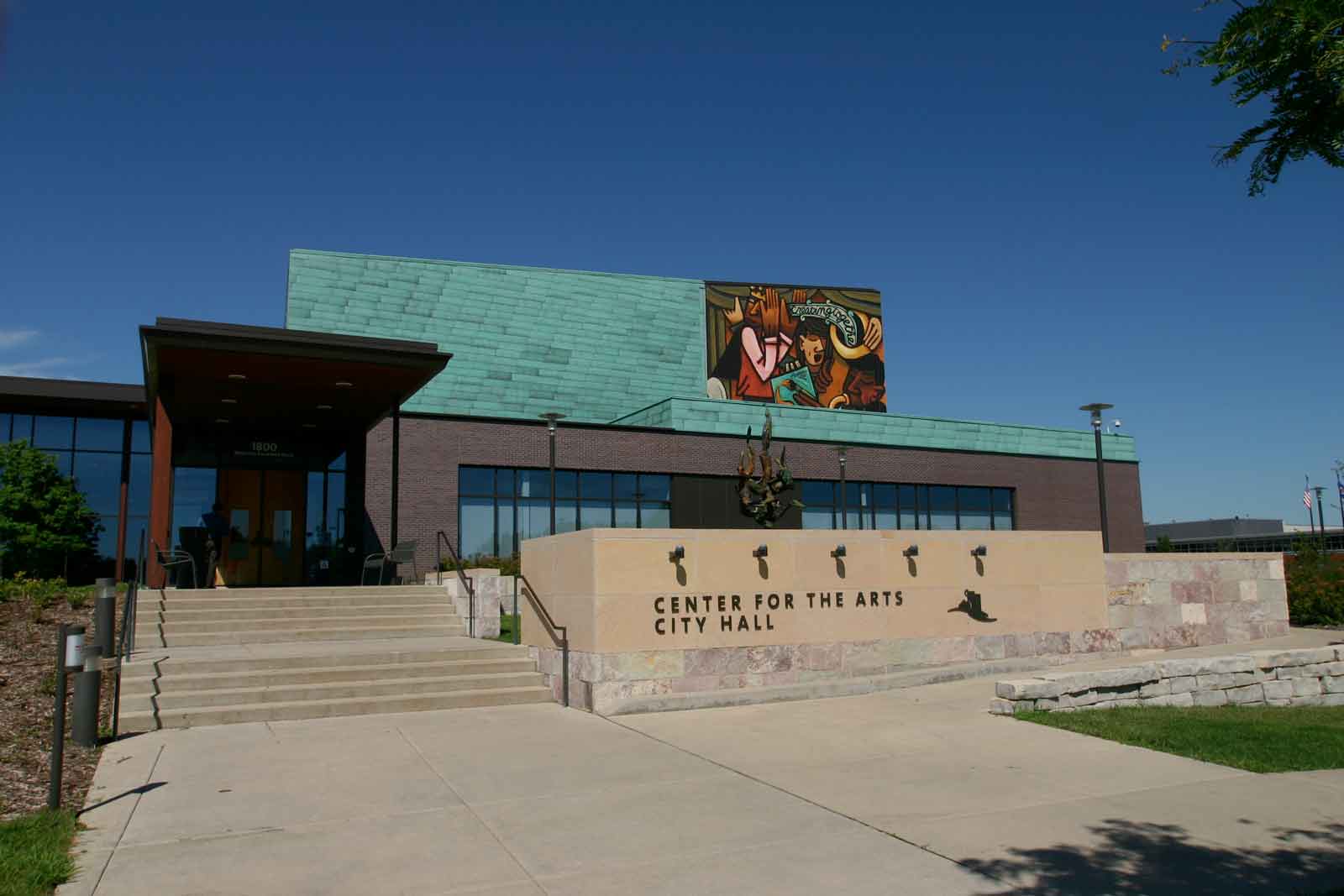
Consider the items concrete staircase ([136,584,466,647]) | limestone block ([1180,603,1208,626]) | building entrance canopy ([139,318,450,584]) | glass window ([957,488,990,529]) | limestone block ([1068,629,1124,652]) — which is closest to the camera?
concrete staircase ([136,584,466,647])

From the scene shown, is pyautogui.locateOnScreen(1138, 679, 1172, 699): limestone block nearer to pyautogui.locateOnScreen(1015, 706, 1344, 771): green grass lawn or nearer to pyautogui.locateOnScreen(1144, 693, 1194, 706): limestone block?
pyautogui.locateOnScreen(1144, 693, 1194, 706): limestone block

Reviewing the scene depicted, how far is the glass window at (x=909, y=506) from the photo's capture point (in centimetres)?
3719

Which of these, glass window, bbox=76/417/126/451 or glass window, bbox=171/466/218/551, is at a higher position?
glass window, bbox=76/417/126/451

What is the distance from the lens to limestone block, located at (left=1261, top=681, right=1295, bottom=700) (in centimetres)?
1267

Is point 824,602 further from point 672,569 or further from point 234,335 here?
point 234,335

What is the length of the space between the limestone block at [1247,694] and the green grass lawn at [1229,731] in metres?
0.26

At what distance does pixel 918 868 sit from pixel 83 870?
4805 millimetres

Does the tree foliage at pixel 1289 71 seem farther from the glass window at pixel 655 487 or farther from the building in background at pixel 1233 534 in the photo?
the building in background at pixel 1233 534

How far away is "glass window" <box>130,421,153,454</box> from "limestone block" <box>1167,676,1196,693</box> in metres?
28.3

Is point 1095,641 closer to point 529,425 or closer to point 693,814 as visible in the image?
point 693,814

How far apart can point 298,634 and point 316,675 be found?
3520 millimetres

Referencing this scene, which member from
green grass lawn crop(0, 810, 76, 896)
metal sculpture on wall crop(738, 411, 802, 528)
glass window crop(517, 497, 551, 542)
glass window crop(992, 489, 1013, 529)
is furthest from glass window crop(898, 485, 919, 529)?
green grass lawn crop(0, 810, 76, 896)

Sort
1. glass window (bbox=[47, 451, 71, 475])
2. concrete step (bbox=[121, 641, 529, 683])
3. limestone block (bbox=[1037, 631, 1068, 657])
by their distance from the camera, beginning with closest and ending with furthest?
concrete step (bbox=[121, 641, 529, 683]), limestone block (bbox=[1037, 631, 1068, 657]), glass window (bbox=[47, 451, 71, 475])

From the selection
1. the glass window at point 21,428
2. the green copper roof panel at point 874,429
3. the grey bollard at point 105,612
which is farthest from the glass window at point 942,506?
the grey bollard at point 105,612
